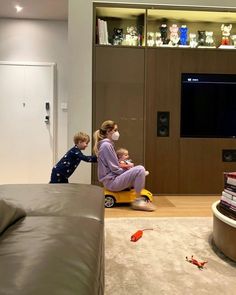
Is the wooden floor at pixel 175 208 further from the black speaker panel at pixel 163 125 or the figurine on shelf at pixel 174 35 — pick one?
the figurine on shelf at pixel 174 35

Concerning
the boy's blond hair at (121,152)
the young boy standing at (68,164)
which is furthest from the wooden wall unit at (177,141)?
the young boy standing at (68,164)

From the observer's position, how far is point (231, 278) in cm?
193

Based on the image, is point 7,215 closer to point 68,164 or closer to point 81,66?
point 68,164

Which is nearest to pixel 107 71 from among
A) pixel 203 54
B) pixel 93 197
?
pixel 203 54

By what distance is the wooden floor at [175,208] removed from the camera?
11.1 ft

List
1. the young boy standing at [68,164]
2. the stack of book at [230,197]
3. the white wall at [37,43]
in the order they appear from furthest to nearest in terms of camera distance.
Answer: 1. the white wall at [37,43]
2. the young boy standing at [68,164]
3. the stack of book at [230,197]

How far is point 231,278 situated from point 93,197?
0.93 m

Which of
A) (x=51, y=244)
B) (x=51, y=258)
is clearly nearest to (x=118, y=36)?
(x=51, y=244)

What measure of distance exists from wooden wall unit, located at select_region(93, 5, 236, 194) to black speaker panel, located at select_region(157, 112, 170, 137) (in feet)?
0.17

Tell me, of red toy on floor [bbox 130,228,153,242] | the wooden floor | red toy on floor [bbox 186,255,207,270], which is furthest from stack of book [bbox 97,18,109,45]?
red toy on floor [bbox 186,255,207,270]

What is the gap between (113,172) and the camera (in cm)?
363

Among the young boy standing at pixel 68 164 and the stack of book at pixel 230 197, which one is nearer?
the stack of book at pixel 230 197

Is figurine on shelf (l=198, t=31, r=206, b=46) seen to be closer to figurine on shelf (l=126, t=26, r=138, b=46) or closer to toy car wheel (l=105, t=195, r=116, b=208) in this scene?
figurine on shelf (l=126, t=26, r=138, b=46)

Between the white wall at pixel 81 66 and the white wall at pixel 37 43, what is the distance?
3.43ft
